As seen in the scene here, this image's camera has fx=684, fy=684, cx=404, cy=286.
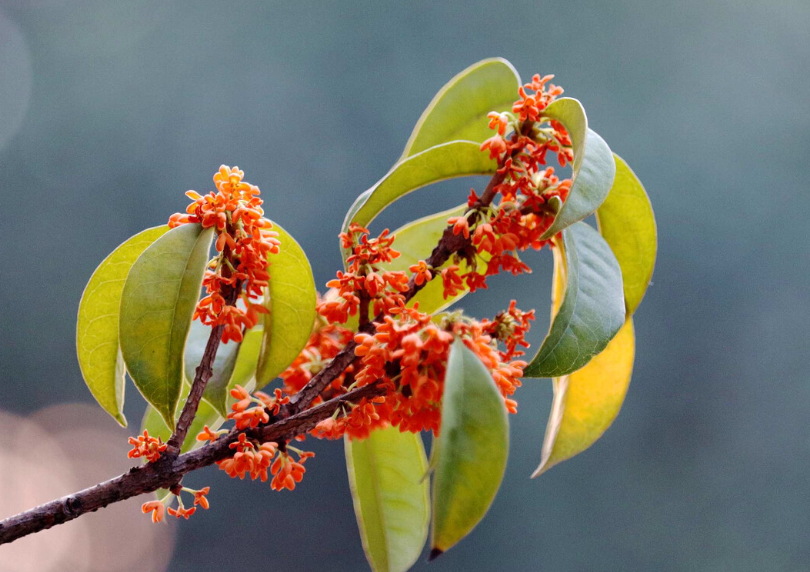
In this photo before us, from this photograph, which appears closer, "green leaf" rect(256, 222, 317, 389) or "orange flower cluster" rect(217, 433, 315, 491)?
"orange flower cluster" rect(217, 433, 315, 491)

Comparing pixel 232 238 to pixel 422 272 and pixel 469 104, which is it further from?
pixel 469 104

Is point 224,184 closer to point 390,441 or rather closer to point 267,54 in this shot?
point 390,441

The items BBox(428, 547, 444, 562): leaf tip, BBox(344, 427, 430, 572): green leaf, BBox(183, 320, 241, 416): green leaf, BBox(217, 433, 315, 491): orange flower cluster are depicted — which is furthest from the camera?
BBox(344, 427, 430, 572): green leaf

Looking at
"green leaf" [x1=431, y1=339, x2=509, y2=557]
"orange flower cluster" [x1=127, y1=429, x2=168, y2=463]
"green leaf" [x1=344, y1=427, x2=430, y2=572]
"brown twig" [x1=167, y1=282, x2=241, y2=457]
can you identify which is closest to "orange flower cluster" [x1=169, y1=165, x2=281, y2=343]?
"brown twig" [x1=167, y1=282, x2=241, y2=457]

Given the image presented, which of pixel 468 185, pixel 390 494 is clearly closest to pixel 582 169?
pixel 390 494

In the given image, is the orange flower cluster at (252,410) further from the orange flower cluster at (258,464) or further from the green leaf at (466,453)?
the green leaf at (466,453)

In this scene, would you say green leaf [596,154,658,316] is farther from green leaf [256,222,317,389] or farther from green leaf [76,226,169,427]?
green leaf [76,226,169,427]
